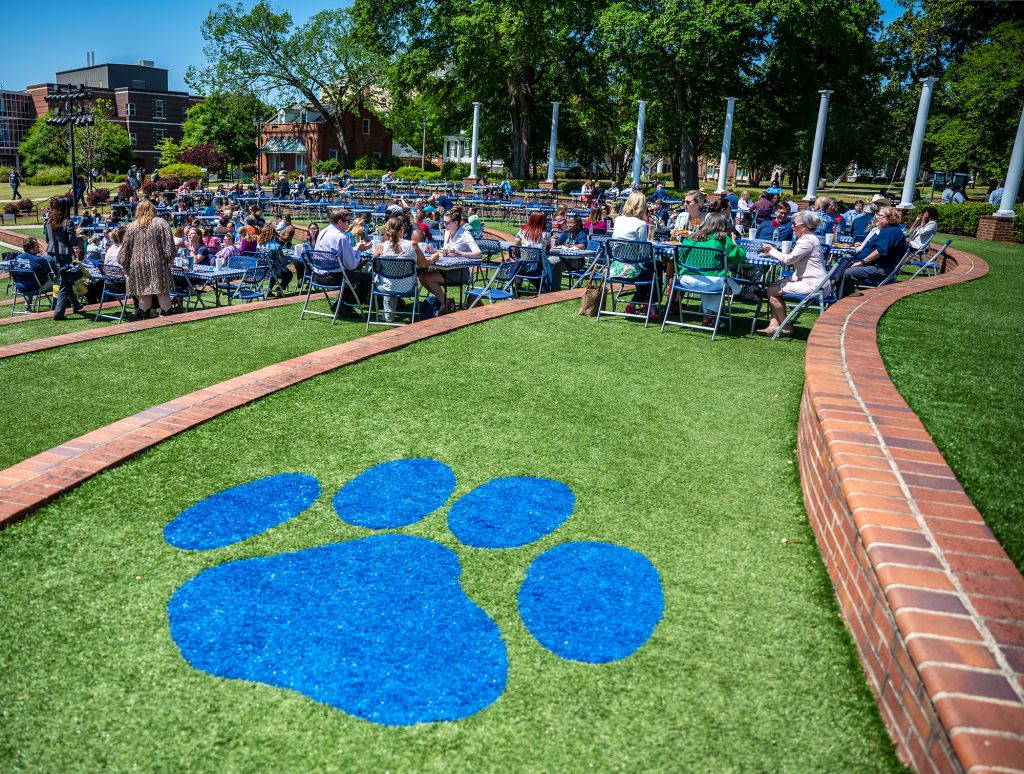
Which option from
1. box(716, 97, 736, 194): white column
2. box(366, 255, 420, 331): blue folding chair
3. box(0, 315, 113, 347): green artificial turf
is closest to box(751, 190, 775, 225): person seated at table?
box(366, 255, 420, 331): blue folding chair

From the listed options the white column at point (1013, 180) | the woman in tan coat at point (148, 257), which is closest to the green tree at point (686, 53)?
the white column at point (1013, 180)

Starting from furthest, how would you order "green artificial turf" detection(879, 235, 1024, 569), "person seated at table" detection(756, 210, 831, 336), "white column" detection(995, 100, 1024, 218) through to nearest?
"white column" detection(995, 100, 1024, 218), "person seated at table" detection(756, 210, 831, 336), "green artificial turf" detection(879, 235, 1024, 569)

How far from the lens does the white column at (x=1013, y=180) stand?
1795 centimetres

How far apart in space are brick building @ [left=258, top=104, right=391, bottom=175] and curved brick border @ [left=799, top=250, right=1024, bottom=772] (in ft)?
217

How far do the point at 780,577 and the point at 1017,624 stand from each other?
3.11 ft

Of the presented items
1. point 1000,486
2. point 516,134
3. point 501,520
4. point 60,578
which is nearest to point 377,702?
point 501,520

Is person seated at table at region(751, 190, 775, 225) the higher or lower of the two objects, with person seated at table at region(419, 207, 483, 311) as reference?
higher

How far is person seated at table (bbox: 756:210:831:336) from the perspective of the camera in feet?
22.8

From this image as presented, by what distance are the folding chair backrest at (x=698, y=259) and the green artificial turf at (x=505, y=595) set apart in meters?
1.87

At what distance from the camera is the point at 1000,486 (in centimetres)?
302

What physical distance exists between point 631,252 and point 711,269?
0.89 m

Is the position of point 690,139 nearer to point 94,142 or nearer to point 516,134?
point 516,134

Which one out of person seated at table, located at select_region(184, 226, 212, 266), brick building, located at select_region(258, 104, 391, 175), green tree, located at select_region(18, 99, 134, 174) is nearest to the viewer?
person seated at table, located at select_region(184, 226, 212, 266)

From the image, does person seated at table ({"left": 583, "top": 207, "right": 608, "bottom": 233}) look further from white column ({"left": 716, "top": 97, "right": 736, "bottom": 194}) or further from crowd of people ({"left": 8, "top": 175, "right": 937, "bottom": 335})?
white column ({"left": 716, "top": 97, "right": 736, "bottom": 194})
